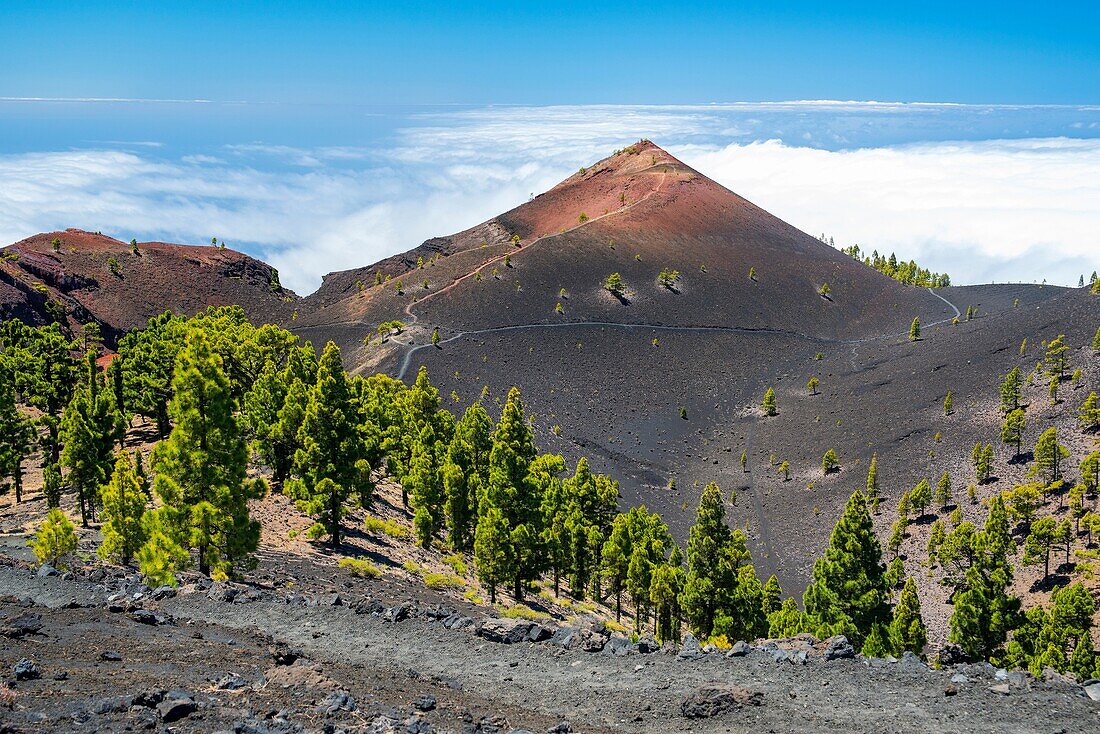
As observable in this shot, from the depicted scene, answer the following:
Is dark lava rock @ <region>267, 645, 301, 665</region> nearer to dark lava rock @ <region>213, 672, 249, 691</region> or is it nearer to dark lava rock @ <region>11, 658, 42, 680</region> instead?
dark lava rock @ <region>213, 672, 249, 691</region>

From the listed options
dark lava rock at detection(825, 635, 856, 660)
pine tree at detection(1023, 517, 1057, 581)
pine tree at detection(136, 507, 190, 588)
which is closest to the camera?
dark lava rock at detection(825, 635, 856, 660)

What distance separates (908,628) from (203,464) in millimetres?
34383

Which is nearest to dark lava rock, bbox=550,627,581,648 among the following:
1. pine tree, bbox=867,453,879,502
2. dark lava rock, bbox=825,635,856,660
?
dark lava rock, bbox=825,635,856,660

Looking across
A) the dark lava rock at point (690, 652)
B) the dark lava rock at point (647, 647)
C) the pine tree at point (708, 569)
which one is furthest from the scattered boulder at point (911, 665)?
the pine tree at point (708, 569)

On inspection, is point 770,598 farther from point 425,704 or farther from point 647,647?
point 425,704

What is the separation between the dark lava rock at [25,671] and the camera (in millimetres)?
12438

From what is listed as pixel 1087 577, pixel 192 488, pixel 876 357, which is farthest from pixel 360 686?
pixel 876 357

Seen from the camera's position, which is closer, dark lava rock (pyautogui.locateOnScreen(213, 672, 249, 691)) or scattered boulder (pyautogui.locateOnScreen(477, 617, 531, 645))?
dark lava rock (pyautogui.locateOnScreen(213, 672, 249, 691))

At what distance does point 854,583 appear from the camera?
1262 inches

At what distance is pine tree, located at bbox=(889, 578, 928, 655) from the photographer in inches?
1300

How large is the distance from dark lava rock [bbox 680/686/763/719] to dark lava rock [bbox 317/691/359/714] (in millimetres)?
6450

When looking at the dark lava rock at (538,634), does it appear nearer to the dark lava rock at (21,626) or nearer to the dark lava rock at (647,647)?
the dark lava rock at (647,647)

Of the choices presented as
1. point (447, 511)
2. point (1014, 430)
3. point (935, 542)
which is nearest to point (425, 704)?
point (447, 511)

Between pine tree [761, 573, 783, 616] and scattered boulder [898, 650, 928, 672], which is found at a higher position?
scattered boulder [898, 650, 928, 672]
